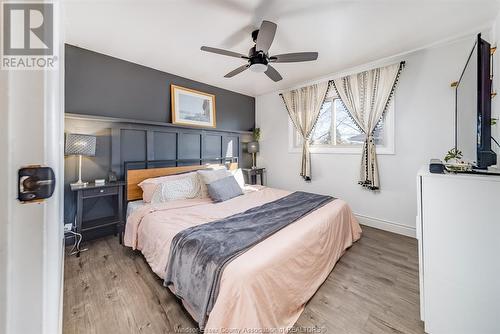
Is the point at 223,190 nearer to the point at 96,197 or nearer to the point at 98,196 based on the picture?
the point at 98,196

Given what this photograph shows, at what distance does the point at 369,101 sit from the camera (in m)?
3.09

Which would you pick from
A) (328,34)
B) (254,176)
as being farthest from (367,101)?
(254,176)

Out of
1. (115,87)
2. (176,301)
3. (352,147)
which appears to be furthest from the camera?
(352,147)

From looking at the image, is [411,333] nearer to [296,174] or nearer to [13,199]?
[13,199]

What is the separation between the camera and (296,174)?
4.20m

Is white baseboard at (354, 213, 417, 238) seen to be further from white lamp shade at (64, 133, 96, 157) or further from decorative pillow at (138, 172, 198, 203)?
white lamp shade at (64, 133, 96, 157)

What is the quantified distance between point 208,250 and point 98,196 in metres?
1.97

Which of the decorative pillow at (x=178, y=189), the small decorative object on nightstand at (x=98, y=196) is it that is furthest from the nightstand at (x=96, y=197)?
the decorative pillow at (x=178, y=189)

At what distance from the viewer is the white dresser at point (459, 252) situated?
3.77 feet

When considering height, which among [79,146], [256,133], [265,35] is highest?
[265,35]

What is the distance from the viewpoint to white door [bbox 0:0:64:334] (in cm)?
38

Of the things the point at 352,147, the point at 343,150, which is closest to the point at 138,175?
the point at 343,150

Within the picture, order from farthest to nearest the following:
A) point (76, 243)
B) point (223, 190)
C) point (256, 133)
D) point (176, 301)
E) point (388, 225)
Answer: point (256, 133) < point (388, 225) < point (223, 190) < point (76, 243) < point (176, 301)

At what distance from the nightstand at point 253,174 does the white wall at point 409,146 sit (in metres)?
1.28
